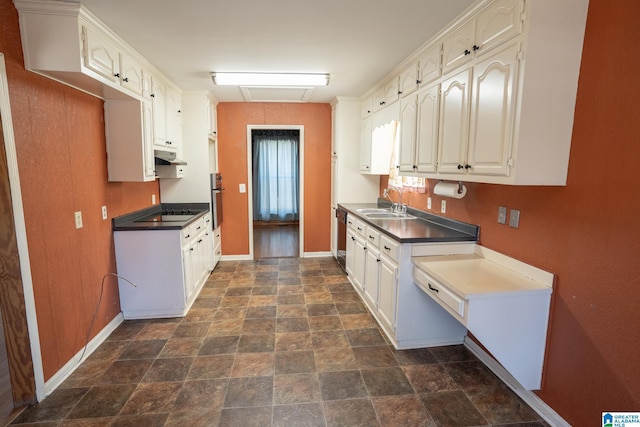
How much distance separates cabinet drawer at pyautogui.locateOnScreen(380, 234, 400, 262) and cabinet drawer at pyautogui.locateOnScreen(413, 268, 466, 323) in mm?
190

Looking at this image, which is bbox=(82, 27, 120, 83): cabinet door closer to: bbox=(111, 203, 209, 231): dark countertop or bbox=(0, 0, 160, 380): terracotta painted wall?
bbox=(0, 0, 160, 380): terracotta painted wall

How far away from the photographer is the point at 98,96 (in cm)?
264

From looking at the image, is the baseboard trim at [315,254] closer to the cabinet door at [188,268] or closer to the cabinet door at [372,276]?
the cabinet door at [372,276]

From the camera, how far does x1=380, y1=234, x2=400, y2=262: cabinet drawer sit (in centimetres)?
250

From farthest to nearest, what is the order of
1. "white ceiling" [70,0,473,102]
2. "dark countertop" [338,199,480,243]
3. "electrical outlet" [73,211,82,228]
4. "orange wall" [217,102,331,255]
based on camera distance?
"orange wall" [217,102,331,255] < "dark countertop" [338,199,480,243] < "electrical outlet" [73,211,82,228] < "white ceiling" [70,0,473,102]

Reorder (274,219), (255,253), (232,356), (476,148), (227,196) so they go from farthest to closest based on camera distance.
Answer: (274,219) → (255,253) → (227,196) → (232,356) → (476,148)

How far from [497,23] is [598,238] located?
4.14ft

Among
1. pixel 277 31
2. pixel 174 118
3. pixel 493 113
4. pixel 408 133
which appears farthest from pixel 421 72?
pixel 174 118

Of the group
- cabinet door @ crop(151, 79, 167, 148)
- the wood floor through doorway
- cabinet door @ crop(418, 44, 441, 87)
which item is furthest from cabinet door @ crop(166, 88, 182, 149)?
cabinet door @ crop(418, 44, 441, 87)

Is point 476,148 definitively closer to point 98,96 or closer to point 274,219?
point 98,96

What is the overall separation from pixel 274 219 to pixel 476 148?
6280mm

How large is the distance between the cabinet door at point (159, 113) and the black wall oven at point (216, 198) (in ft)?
3.07

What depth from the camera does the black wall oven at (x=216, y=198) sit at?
4.27 metres

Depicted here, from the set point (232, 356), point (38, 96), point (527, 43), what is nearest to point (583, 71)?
point (527, 43)
